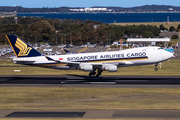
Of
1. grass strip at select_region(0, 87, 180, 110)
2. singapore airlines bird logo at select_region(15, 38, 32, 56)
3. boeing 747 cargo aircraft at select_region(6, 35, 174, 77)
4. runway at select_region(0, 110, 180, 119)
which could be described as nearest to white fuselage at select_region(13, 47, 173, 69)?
boeing 747 cargo aircraft at select_region(6, 35, 174, 77)

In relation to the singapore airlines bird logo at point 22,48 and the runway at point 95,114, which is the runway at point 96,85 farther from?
the singapore airlines bird logo at point 22,48

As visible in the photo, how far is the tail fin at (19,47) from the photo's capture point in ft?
160

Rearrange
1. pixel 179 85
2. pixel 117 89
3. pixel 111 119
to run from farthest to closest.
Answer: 1. pixel 179 85
2. pixel 117 89
3. pixel 111 119

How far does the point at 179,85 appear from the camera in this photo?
42.1m

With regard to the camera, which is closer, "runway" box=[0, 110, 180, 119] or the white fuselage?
"runway" box=[0, 110, 180, 119]

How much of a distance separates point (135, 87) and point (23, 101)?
55.6 ft

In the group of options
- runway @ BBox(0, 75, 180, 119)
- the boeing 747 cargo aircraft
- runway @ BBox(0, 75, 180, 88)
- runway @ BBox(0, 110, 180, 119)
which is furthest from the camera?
Result: the boeing 747 cargo aircraft

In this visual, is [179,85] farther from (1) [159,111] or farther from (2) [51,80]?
(2) [51,80]

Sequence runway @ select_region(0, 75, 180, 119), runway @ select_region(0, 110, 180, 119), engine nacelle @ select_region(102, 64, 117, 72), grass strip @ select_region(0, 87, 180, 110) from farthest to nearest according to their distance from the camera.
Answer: engine nacelle @ select_region(102, 64, 117, 72) < grass strip @ select_region(0, 87, 180, 110) < runway @ select_region(0, 75, 180, 119) < runway @ select_region(0, 110, 180, 119)

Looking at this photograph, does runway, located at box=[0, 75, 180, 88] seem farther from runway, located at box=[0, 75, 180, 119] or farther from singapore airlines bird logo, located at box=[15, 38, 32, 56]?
singapore airlines bird logo, located at box=[15, 38, 32, 56]

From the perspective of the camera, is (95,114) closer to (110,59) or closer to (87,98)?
(87,98)

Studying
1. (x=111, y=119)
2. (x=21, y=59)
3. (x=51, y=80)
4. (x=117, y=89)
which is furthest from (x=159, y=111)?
(x=21, y=59)

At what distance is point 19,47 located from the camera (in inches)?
1937

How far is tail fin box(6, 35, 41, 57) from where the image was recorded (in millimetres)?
48656
